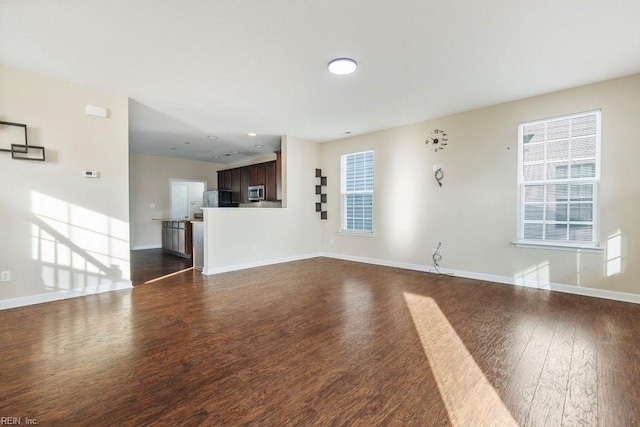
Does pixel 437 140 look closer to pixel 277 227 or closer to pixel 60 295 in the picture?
pixel 277 227

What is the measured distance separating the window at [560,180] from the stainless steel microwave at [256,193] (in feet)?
17.8

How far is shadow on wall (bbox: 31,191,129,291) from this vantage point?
129 inches

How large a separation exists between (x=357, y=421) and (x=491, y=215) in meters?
3.81

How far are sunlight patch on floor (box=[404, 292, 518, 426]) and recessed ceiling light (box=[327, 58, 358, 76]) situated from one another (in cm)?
264

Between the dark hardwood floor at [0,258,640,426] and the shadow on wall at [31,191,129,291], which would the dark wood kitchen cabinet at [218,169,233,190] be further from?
the dark hardwood floor at [0,258,640,426]

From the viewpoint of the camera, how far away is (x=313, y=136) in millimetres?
6047

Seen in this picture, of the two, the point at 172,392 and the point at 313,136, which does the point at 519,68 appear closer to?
the point at 313,136

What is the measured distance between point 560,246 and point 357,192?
3.40 m

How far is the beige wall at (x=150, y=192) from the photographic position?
25.1 ft

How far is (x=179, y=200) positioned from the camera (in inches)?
343

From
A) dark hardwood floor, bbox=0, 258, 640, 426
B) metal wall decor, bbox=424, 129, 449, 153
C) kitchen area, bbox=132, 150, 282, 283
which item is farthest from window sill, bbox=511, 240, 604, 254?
kitchen area, bbox=132, 150, 282, 283

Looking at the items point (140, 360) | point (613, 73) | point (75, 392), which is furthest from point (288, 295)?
point (613, 73)

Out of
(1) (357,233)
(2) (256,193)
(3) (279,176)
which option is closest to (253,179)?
(2) (256,193)

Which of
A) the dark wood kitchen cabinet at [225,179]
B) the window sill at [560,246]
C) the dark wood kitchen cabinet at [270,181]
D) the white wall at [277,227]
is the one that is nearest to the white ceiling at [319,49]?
the white wall at [277,227]
